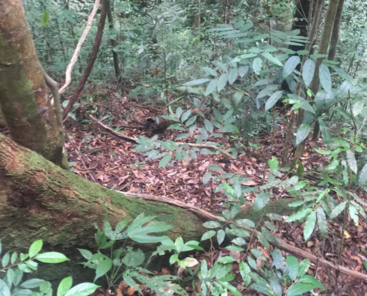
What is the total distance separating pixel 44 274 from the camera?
5.02ft

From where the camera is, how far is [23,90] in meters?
1.48

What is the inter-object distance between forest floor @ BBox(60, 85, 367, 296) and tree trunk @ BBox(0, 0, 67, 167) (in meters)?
1.05

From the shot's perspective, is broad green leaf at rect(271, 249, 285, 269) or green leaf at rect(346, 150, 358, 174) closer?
green leaf at rect(346, 150, 358, 174)

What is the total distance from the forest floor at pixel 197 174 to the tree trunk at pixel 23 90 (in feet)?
3.44

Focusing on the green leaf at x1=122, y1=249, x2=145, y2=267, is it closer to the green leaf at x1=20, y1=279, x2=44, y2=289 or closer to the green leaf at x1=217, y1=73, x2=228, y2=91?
the green leaf at x1=20, y1=279, x2=44, y2=289

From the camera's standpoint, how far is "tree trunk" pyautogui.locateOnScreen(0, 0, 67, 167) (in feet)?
4.52

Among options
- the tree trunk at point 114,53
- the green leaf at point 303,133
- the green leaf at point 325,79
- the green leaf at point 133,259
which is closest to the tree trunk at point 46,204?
the green leaf at point 133,259

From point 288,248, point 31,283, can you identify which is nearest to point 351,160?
point 288,248

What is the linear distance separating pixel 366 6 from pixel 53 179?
677cm

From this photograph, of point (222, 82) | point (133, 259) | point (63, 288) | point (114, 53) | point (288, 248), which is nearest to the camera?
point (63, 288)

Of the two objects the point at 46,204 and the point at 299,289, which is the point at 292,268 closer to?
the point at 299,289

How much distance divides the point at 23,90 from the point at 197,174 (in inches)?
74.8

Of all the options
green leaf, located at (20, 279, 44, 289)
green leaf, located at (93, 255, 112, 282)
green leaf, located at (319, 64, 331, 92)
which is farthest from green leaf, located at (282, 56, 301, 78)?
green leaf, located at (20, 279, 44, 289)

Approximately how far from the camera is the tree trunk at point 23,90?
4.52ft
